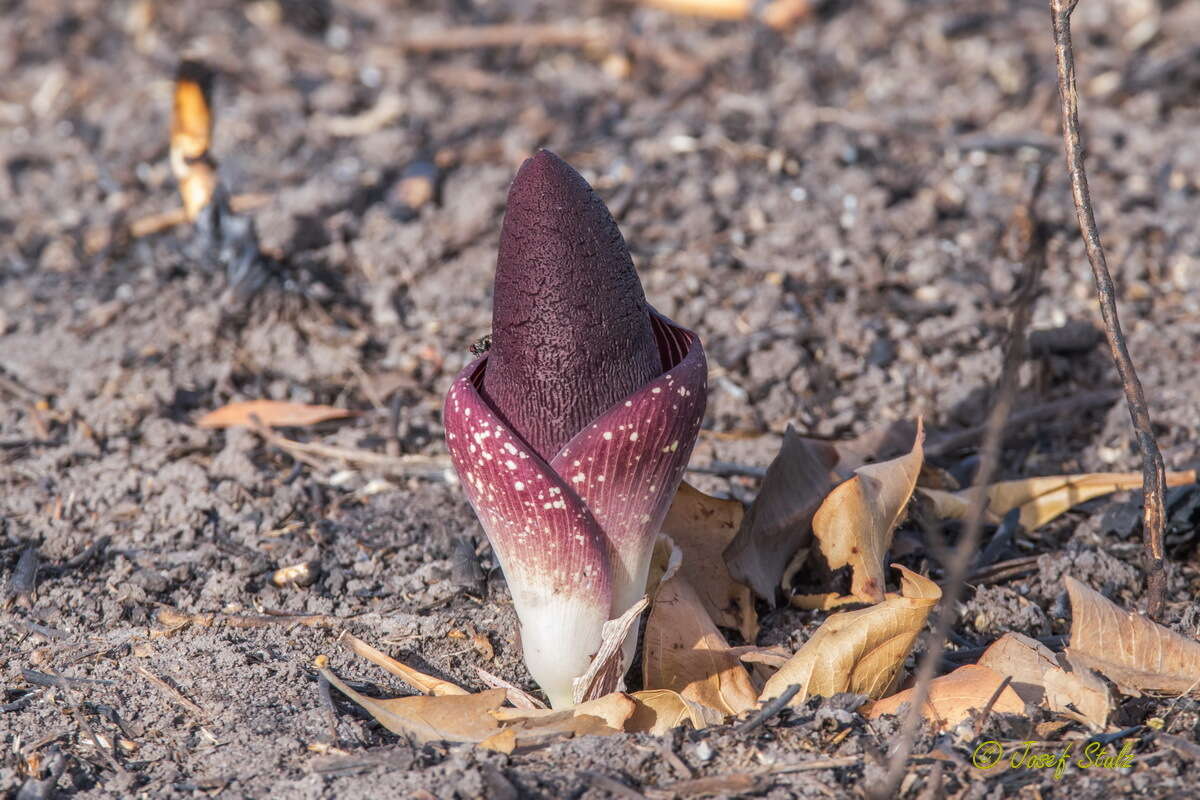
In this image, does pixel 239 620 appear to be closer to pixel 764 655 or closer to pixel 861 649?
pixel 764 655

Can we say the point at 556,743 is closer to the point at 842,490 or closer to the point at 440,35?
the point at 842,490

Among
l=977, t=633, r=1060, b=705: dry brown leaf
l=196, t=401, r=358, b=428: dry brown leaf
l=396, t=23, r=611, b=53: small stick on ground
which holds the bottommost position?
l=977, t=633, r=1060, b=705: dry brown leaf

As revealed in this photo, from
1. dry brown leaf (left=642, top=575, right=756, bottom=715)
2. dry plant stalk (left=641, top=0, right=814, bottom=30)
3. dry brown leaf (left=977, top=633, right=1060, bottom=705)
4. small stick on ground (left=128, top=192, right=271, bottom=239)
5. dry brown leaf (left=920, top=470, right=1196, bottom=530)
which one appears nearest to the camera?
dry brown leaf (left=977, top=633, right=1060, bottom=705)

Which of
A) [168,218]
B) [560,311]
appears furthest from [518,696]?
[168,218]

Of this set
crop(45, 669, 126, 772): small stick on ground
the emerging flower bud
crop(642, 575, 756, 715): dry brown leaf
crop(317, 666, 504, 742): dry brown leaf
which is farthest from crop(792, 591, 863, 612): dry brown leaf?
crop(45, 669, 126, 772): small stick on ground

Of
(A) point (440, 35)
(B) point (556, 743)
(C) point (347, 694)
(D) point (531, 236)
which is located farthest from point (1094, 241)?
(A) point (440, 35)

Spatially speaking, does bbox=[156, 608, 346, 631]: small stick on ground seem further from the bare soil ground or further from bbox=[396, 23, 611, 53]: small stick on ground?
bbox=[396, 23, 611, 53]: small stick on ground

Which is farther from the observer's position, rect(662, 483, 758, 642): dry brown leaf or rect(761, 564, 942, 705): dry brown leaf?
rect(662, 483, 758, 642): dry brown leaf
